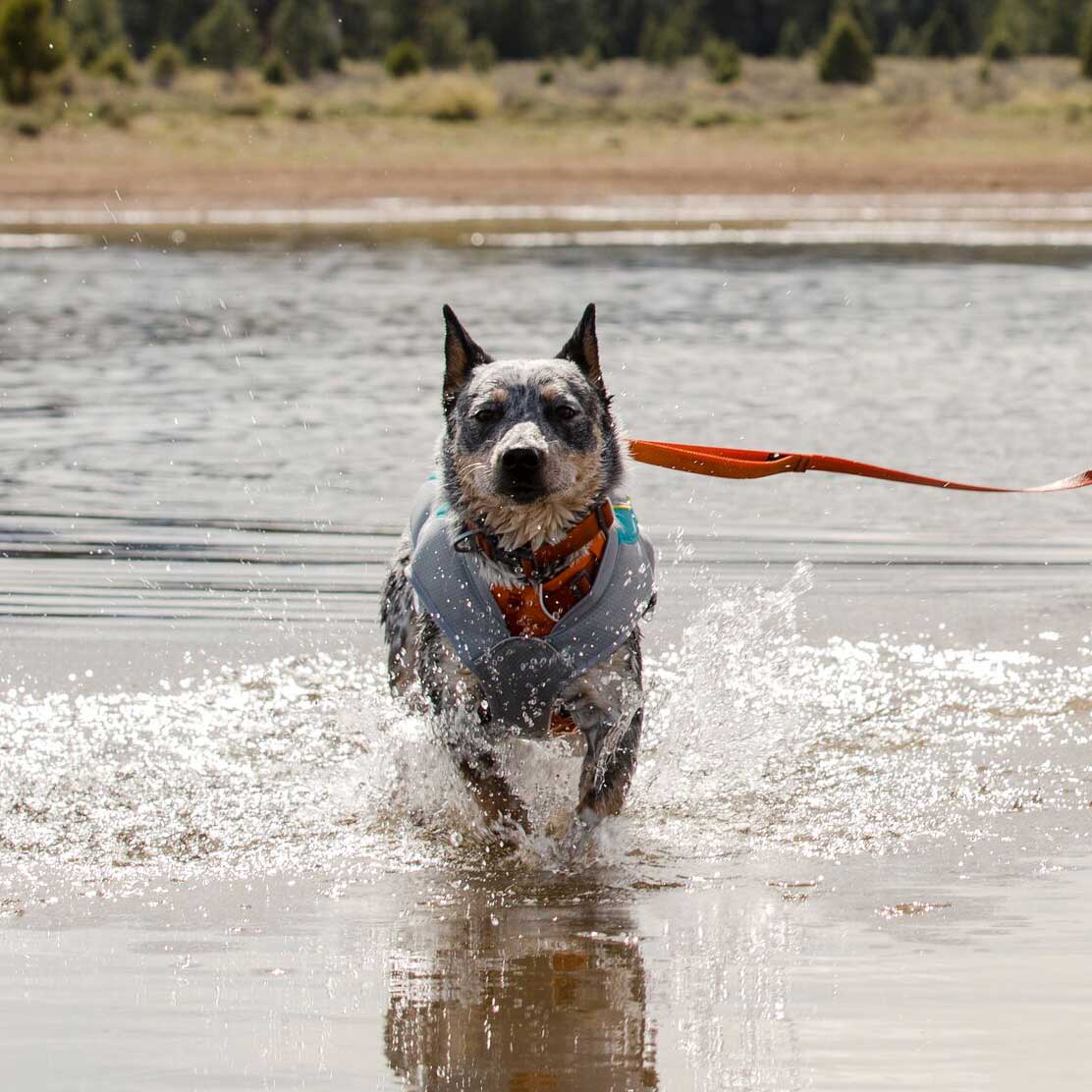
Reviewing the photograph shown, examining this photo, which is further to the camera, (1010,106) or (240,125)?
(1010,106)

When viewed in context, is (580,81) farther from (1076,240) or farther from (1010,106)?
(1076,240)

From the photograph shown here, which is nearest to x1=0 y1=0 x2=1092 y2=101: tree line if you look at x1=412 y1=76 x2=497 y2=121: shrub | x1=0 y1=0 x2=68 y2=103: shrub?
x1=0 y1=0 x2=68 y2=103: shrub

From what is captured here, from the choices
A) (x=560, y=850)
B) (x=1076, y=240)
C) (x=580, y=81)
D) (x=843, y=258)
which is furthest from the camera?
(x=580, y=81)

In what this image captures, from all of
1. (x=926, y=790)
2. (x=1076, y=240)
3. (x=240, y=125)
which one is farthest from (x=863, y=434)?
(x=240, y=125)

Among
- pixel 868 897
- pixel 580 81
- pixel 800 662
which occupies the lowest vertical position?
pixel 580 81

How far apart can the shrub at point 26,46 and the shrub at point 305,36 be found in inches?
667

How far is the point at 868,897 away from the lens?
5383 mm

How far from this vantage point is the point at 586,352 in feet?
20.1

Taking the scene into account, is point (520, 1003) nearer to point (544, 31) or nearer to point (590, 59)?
Result: point (590, 59)

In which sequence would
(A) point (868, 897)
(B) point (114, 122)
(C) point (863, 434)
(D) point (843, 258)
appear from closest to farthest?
(A) point (868, 897)
(C) point (863, 434)
(D) point (843, 258)
(B) point (114, 122)

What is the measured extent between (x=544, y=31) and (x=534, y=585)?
280 feet

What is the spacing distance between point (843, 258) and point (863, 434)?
13977mm

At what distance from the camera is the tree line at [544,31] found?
67.6 meters

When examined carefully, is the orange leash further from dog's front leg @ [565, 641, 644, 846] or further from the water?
dog's front leg @ [565, 641, 644, 846]
